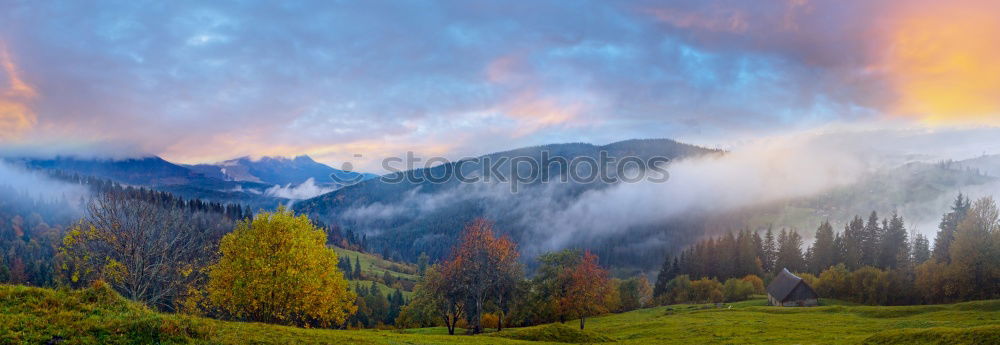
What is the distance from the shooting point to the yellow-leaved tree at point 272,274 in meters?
43.7

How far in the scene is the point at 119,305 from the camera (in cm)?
2186

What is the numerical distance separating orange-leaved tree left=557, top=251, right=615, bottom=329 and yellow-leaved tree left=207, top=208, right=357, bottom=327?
37371 mm

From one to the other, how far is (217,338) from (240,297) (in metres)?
26.0

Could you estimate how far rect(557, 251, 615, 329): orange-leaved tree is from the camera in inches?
2805

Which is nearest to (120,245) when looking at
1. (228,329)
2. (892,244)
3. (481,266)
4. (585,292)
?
(228,329)

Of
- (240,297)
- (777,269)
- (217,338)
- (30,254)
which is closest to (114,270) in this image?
(240,297)

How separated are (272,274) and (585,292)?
148 ft

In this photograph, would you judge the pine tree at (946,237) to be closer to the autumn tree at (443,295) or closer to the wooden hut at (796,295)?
the wooden hut at (796,295)

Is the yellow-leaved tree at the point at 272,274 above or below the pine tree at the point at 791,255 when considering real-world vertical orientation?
above

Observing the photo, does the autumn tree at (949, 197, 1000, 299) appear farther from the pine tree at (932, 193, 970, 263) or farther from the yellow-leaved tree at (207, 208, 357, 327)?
the yellow-leaved tree at (207, 208, 357, 327)

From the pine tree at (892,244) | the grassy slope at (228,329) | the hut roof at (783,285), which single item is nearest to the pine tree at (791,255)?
the pine tree at (892,244)

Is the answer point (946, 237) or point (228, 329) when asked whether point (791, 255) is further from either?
point (228, 329)

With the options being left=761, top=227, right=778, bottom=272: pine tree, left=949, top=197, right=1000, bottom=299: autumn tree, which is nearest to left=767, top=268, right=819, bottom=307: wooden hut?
left=949, top=197, right=1000, bottom=299: autumn tree

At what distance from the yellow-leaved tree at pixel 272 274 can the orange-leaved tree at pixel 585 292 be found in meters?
37.4
